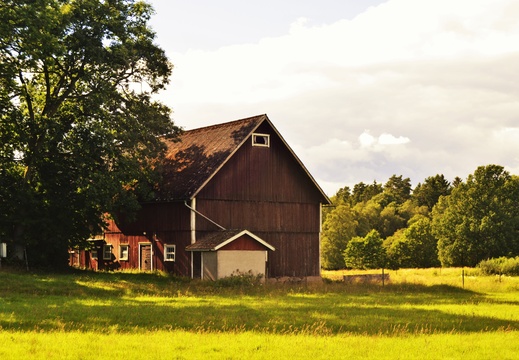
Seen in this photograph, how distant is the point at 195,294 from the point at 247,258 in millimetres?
10384

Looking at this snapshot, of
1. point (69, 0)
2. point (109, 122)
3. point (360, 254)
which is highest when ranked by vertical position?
point (69, 0)

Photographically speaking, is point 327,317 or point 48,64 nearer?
point 327,317

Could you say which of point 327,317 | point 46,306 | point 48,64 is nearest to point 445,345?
point 327,317

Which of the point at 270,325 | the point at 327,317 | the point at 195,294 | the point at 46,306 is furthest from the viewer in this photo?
the point at 195,294

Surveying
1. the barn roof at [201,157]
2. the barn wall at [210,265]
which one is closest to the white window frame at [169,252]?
the barn roof at [201,157]

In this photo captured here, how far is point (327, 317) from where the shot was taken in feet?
95.0

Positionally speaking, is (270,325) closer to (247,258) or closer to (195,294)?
(195,294)

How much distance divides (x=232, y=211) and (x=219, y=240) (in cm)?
396

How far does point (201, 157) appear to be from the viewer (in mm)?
54156

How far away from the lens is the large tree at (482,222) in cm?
10181

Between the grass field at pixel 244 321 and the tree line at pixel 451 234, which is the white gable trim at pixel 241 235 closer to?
the grass field at pixel 244 321

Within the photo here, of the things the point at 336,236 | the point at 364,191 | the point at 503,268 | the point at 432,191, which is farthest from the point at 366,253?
the point at 364,191

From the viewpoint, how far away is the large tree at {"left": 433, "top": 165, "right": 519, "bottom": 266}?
102m

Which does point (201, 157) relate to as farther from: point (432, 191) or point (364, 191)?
point (364, 191)
